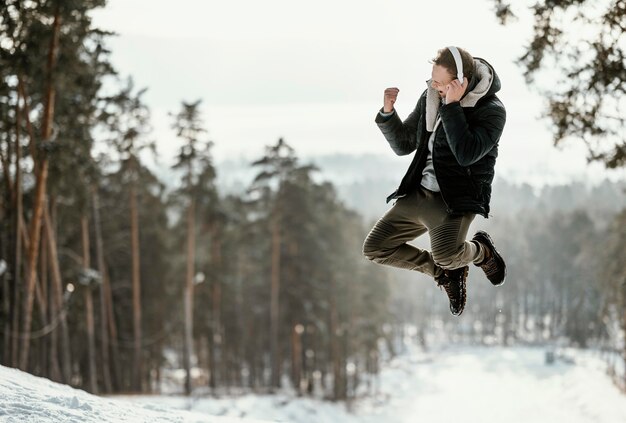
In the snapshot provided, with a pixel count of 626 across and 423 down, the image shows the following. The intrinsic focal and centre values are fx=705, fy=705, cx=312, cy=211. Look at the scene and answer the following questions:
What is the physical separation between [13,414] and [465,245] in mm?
3555

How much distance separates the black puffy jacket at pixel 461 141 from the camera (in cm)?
466

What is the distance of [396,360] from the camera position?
7150 cm

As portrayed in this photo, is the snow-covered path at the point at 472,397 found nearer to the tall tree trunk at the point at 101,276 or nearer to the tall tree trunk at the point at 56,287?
the tall tree trunk at the point at 56,287

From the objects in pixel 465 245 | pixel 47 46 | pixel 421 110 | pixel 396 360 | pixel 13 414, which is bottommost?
pixel 396 360

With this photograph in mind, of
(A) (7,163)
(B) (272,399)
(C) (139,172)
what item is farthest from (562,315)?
(A) (7,163)

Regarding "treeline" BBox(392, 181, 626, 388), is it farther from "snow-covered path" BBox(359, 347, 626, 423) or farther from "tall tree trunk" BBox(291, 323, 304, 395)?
"tall tree trunk" BBox(291, 323, 304, 395)

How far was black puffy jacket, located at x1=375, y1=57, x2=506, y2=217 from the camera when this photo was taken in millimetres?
4656

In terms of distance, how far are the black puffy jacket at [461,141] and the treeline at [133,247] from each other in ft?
41.8

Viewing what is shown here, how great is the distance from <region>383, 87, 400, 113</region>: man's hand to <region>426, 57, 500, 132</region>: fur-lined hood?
0.98 ft

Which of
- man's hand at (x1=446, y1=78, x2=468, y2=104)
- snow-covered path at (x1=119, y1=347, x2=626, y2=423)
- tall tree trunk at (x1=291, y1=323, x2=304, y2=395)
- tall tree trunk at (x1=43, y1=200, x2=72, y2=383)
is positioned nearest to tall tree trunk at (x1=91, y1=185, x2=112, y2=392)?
tall tree trunk at (x1=43, y1=200, x2=72, y2=383)

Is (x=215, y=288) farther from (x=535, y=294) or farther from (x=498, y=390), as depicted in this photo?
(x=535, y=294)

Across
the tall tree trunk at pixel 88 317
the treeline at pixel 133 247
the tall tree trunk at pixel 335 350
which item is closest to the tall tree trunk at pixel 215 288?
the treeline at pixel 133 247

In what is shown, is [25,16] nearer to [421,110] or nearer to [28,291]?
[28,291]

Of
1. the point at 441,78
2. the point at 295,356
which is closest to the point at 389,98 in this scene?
the point at 441,78
